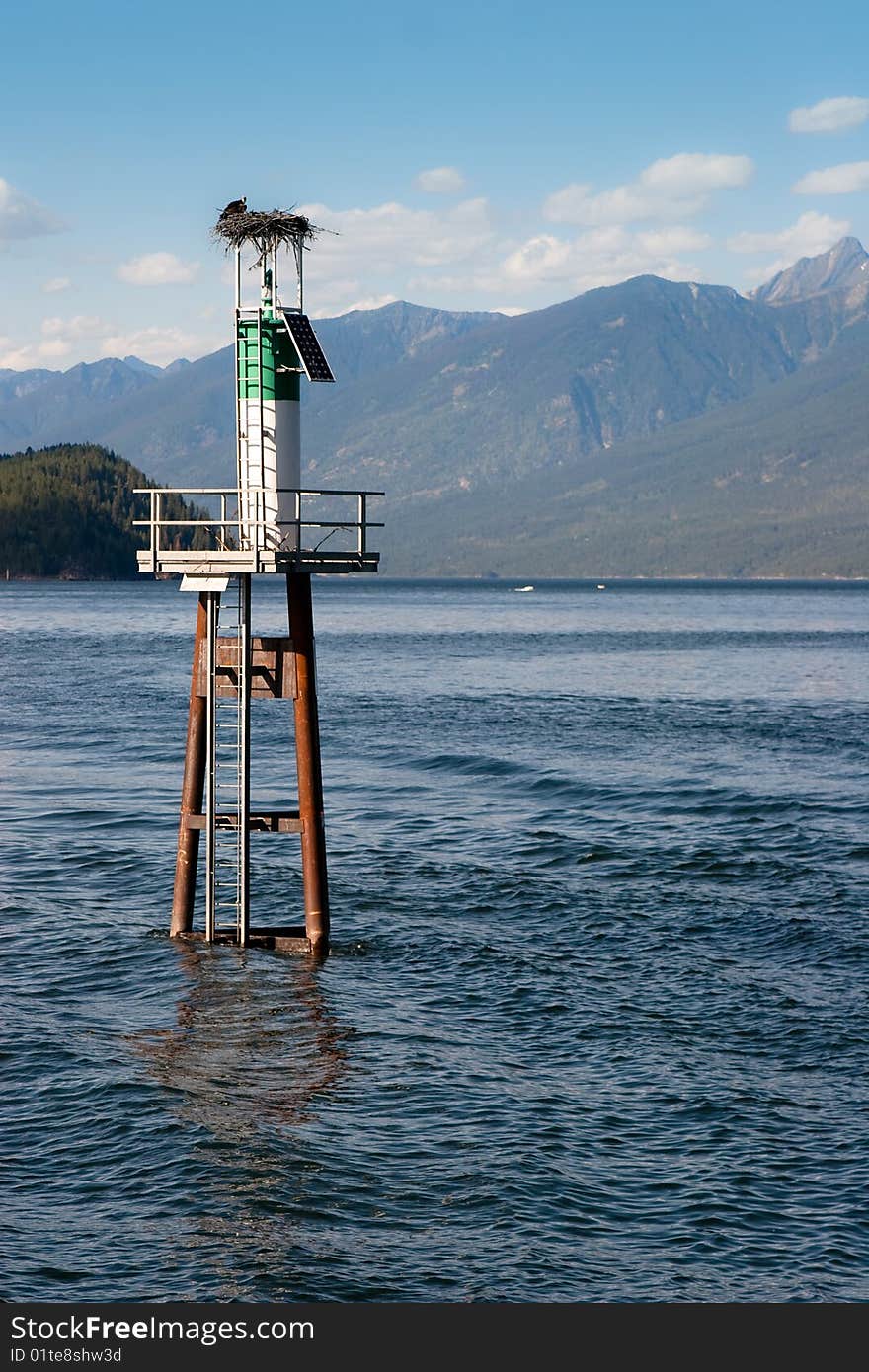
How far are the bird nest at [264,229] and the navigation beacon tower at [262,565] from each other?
0.06 ft

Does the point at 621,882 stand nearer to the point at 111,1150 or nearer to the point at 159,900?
the point at 159,900

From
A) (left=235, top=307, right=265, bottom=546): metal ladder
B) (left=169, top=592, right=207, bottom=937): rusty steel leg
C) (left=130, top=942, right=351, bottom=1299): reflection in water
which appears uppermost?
(left=235, top=307, right=265, bottom=546): metal ladder

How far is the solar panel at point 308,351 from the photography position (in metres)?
27.2

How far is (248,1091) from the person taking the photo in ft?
73.4

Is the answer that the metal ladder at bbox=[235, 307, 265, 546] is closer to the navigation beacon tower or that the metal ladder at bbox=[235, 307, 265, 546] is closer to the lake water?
the navigation beacon tower

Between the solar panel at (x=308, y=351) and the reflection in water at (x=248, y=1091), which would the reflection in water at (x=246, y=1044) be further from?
the solar panel at (x=308, y=351)

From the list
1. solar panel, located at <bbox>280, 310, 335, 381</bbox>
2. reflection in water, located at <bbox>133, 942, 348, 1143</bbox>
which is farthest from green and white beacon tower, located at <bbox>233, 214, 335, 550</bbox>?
reflection in water, located at <bbox>133, 942, 348, 1143</bbox>

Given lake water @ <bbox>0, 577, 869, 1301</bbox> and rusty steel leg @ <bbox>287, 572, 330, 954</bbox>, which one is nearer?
lake water @ <bbox>0, 577, 869, 1301</bbox>

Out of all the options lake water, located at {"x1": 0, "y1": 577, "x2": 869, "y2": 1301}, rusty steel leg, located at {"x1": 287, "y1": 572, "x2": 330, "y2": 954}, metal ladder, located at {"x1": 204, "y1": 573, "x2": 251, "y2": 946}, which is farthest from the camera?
rusty steel leg, located at {"x1": 287, "y1": 572, "x2": 330, "y2": 954}

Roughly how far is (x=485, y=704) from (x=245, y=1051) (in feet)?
186

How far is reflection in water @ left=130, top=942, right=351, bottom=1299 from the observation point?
18156mm

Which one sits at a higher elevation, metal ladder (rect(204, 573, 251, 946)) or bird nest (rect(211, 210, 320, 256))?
bird nest (rect(211, 210, 320, 256))

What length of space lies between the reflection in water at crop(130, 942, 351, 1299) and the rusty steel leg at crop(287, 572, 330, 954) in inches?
45.2

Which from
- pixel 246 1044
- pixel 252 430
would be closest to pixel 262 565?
pixel 252 430
